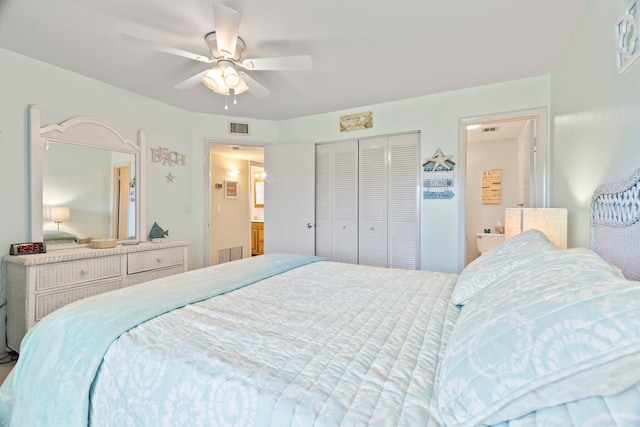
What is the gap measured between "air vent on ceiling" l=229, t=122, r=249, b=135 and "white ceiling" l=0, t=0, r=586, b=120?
907mm

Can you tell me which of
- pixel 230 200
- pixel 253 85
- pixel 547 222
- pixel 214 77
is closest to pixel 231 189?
pixel 230 200

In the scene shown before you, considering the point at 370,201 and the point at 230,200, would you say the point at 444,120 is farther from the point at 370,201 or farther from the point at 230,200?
the point at 230,200

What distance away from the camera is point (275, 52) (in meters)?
2.25

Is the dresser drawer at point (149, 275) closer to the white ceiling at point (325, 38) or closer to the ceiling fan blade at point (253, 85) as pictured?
the white ceiling at point (325, 38)

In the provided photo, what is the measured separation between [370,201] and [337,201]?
1.47 ft

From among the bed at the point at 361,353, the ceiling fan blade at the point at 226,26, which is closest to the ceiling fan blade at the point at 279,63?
the ceiling fan blade at the point at 226,26

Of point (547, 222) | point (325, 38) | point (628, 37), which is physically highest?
point (325, 38)

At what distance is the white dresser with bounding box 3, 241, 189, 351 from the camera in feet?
6.84

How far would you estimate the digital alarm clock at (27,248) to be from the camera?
7.22 ft

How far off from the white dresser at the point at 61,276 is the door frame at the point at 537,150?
3.13m

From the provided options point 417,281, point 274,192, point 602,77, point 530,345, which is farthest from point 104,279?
point 602,77

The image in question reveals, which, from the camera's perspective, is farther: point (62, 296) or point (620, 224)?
point (62, 296)

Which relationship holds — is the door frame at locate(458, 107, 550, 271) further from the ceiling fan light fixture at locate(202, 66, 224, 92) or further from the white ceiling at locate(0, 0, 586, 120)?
the ceiling fan light fixture at locate(202, 66, 224, 92)

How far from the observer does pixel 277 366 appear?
0.83 meters
